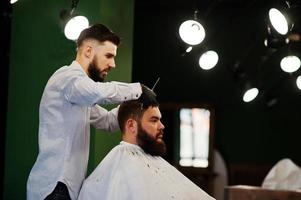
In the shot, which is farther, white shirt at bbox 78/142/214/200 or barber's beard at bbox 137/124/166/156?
barber's beard at bbox 137/124/166/156

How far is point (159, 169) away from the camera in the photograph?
9.85 feet

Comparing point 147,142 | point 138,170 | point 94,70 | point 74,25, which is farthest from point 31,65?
point 138,170

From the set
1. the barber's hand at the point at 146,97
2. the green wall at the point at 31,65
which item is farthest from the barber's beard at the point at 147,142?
the green wall at the point at 31,65

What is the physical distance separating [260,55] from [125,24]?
475 centimetres

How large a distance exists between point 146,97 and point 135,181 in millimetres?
480

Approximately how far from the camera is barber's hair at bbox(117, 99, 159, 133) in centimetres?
309

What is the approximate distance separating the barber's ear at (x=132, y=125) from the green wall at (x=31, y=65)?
28.4 inches

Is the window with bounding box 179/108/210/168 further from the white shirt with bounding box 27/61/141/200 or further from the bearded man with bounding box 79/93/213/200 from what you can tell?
the white shirt with bounding box 27/61/141/200

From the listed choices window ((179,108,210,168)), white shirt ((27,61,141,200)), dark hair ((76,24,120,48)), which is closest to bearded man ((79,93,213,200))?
white shirt ((27,61,141,200))

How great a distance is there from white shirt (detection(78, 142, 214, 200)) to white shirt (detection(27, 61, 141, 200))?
0.13 meters

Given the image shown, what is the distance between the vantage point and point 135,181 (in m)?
2.83

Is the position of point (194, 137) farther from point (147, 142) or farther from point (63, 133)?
point (63, 133)

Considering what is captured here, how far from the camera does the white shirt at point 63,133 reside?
287 cm

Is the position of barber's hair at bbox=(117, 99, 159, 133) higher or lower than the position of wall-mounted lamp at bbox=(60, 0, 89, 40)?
lower
